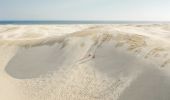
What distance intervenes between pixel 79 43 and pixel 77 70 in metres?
2.68

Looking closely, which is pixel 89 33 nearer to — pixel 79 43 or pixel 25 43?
pixel 79 43

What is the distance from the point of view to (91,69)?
37.5 ft

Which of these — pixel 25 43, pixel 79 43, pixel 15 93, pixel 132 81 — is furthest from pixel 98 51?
pixel 25 43

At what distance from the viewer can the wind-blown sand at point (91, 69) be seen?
31.0 feet

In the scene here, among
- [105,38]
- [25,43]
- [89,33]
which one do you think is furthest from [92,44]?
[25,43]

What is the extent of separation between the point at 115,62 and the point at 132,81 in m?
1.80

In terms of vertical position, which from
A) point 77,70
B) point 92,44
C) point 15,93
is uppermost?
point 92,44

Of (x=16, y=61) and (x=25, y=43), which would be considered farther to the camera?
(x=25, y=43)

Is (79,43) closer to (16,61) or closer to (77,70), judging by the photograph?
(77,70)

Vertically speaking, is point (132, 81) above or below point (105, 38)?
below

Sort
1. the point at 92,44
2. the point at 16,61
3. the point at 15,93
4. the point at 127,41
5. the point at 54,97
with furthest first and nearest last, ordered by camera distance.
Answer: the point at 16,61
the point at 92,44
the point at 127,41
the point at 15,93
the point at 54,97

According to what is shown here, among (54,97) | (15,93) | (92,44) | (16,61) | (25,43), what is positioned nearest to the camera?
(54,97)

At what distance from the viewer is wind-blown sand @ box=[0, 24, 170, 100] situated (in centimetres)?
945

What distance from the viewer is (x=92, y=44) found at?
13250 mm
